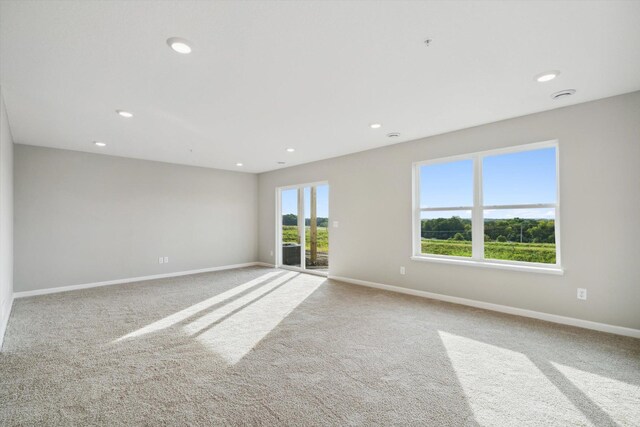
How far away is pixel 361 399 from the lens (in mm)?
2062

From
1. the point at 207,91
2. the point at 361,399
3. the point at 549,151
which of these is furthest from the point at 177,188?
the point at 549,151

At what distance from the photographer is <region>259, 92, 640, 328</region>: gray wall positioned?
3.13m

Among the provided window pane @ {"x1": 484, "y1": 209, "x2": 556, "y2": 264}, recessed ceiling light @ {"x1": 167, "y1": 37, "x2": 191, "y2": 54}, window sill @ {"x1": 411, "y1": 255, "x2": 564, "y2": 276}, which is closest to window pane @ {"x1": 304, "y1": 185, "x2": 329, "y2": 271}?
window sill @ {"x1": 411, "y1": 255, "x2": 564, "y2": 276}

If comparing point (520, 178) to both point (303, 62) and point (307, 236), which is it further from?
point (307, 236)

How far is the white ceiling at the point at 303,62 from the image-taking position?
1.92 m

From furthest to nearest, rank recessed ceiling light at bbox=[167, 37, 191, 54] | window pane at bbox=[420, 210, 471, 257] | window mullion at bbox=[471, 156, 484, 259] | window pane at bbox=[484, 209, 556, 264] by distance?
window pane at bbox=[420, 210, 471, 257] → window mullion at bbox=[471, 156, 484, 259] → window pane at bbox=[484, 209, 556, 264] → recessed ceiling light at bbox=[167, 37, 191, 54]

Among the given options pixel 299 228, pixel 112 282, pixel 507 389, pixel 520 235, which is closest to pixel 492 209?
pixel 520 235

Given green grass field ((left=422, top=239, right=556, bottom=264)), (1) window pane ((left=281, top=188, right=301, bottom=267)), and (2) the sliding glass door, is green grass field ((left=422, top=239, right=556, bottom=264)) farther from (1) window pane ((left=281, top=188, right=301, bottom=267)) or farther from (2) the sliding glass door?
(1) window pane ((left=281, top=188, right=301, bottom=267))

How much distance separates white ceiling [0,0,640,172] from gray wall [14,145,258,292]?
3.94 ft

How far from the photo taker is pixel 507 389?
2.19 metres

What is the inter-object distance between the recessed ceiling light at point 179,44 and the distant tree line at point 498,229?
157 inches

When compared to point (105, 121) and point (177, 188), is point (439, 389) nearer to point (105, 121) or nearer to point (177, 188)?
point (105, 121)

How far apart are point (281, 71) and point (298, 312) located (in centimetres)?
288

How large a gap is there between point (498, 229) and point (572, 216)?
83 cm
